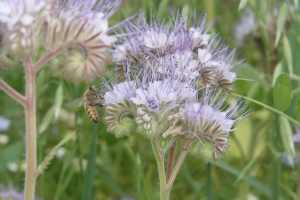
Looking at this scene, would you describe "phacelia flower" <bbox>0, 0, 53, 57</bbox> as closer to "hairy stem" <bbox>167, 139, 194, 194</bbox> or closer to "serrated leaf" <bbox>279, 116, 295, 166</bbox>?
"hairy stem" <bbox>167, 139, 194, 194</bbox>

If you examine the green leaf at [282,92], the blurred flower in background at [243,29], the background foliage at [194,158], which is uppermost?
the blurred flower in background at [243,29]

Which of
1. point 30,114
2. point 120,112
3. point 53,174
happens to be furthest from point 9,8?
point 53,174

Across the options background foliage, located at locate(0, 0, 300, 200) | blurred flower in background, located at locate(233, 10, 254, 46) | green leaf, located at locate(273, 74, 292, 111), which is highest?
blurred flower in background, located at locate(233, 10, 254, 46)

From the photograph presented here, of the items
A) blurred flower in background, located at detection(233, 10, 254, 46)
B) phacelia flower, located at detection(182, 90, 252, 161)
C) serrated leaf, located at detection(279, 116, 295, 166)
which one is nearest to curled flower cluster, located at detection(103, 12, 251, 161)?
phacelia flower, located at detection(182, 90, 252, 161)

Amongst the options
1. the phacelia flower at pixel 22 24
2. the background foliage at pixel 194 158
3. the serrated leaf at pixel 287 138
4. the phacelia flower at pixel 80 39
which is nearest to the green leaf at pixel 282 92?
the background foliage at pixel 194 158

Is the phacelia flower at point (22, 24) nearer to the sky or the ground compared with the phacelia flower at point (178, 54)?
nearer to the ground

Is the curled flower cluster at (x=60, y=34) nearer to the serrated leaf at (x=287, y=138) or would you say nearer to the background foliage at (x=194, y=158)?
the background foliage at (x=194, y=158)

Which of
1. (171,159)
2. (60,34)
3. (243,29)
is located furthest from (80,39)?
(243,29)

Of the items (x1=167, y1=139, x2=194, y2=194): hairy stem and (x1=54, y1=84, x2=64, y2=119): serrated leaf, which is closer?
(x1=167, y1=139, x2=194, y2=194): hairy stem
